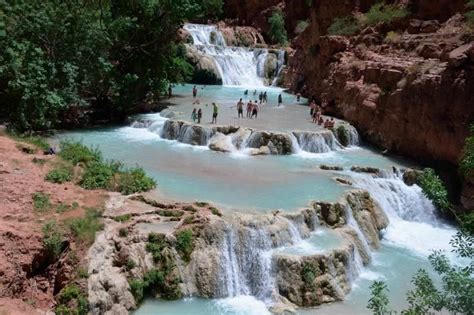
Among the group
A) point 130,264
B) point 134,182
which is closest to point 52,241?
point 130,264

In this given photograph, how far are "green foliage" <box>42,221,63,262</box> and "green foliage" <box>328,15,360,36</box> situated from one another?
26363 mm

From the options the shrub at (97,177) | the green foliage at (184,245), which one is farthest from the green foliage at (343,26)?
the green foliage at (184,245)

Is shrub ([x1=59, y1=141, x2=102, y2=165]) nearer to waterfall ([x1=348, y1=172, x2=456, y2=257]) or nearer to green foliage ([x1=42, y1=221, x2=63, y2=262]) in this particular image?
green foliage ([x1=42, y1=221, x2=63, y2=262])

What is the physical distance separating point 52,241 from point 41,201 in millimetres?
2075

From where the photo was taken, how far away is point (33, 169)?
58.4ft

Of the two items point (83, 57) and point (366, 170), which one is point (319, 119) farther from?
point (83, 57)

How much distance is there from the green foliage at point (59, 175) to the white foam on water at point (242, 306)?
6950 mm

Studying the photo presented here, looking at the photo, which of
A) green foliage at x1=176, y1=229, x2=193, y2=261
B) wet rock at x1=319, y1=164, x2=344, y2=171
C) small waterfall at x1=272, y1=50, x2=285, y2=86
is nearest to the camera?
green foliage at x1=176, y1=229, x2=193, y2=261

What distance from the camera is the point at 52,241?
14.0 m

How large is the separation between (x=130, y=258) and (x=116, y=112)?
60.9 feet

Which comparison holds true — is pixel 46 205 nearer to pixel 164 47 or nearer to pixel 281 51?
pixel 164 47

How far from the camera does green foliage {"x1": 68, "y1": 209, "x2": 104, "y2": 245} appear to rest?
1460cm

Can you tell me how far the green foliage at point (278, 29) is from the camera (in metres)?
55.5

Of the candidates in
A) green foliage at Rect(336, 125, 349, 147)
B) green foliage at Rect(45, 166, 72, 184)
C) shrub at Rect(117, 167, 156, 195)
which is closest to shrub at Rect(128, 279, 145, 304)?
shrub at Rect(117, 167, 156, 195)
